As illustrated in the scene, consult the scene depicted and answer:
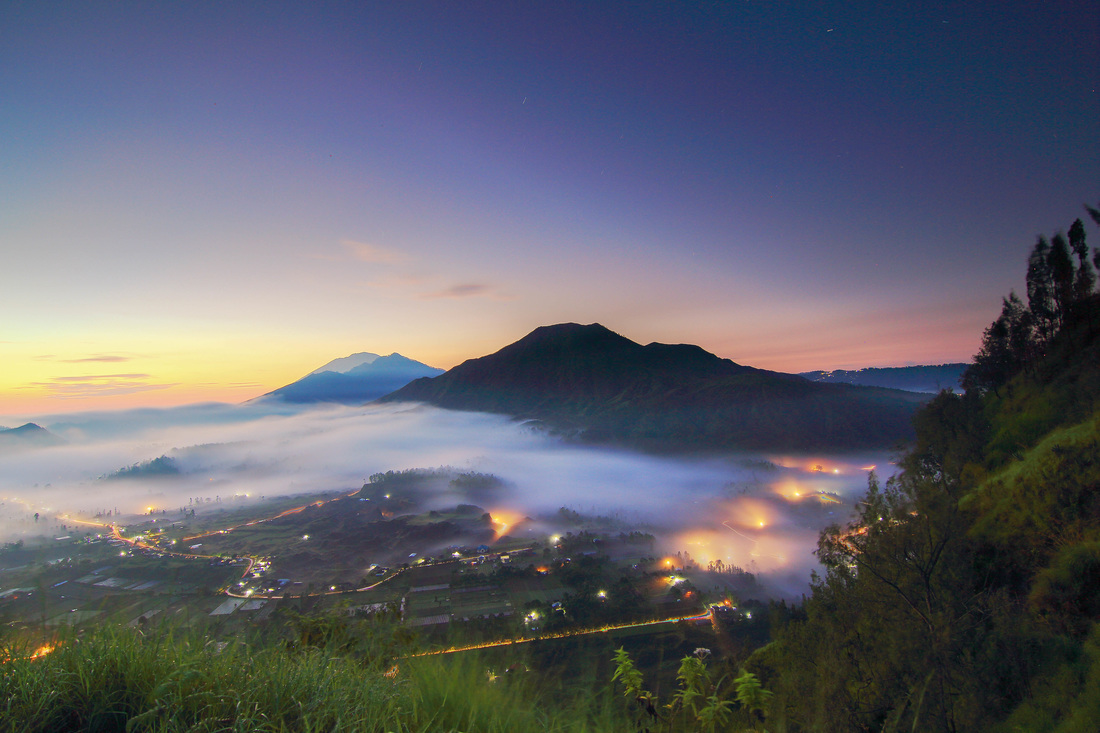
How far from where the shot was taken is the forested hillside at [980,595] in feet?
30.9

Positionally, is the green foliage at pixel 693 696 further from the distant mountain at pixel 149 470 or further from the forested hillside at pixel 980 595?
the distant mountain at pixel 149 470

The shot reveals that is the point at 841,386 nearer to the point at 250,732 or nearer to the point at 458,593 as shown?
the point at 458,593

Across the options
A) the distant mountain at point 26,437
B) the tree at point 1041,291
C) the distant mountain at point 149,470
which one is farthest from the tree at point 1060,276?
the distant mountain at point 149,470

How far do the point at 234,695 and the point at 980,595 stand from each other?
1757 cm

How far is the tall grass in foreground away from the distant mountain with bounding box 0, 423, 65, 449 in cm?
14967

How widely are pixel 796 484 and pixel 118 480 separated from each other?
208 m

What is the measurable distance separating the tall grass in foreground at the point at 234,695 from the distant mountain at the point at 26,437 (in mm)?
149666

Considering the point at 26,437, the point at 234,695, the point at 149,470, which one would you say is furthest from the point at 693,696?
the point at 149,470

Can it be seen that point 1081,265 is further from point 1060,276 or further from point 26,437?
point 26,437

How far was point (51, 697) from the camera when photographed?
2170mm

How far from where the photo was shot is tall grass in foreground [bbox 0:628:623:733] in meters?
2.18

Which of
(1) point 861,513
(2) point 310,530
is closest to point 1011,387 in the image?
(1) point 861,513

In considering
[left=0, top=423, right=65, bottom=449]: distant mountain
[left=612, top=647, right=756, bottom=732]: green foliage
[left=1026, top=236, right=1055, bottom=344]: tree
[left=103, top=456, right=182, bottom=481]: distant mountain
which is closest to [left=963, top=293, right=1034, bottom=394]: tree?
[left=1026, top=236, right=1055, bottom=344]: tree

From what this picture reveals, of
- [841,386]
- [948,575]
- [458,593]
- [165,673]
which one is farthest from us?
[841,386]
